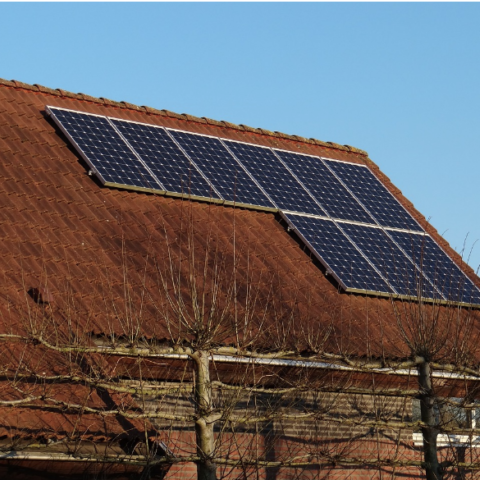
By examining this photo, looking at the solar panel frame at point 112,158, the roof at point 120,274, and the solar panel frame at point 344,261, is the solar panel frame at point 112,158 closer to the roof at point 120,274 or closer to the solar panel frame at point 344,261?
the roof at point 120,274

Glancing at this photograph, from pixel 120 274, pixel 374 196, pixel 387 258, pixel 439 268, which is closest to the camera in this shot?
pixel 120 274

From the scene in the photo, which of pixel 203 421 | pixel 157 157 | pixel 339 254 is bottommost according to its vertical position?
pixel 203 421

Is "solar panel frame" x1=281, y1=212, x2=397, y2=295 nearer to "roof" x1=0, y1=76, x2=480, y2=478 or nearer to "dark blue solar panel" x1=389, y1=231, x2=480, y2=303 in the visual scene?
"roof" x1=0, y1=76, x2=480, y2=478

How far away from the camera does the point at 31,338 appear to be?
10.1m

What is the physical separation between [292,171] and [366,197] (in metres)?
1.54

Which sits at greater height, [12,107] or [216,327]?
[12,107]

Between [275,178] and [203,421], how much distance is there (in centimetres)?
827

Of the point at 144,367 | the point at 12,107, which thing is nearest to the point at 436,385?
the point at 144,367

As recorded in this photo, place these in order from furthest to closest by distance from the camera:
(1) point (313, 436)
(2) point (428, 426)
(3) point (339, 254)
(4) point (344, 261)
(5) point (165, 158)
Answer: (5) point (165, 158), (3) point (339, 254), (4) point (344, 261), (1) point (313, 436), (2) point (428, 426)

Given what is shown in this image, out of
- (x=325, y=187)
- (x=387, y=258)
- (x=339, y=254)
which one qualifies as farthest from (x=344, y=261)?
(x=325, y=187)

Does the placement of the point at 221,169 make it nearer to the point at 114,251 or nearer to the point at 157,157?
the point at 157,157

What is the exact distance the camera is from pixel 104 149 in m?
16.0

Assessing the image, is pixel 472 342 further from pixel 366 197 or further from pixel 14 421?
pixel 14 421

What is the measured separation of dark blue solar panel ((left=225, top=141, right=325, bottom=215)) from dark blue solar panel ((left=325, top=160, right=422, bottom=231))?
138cm
